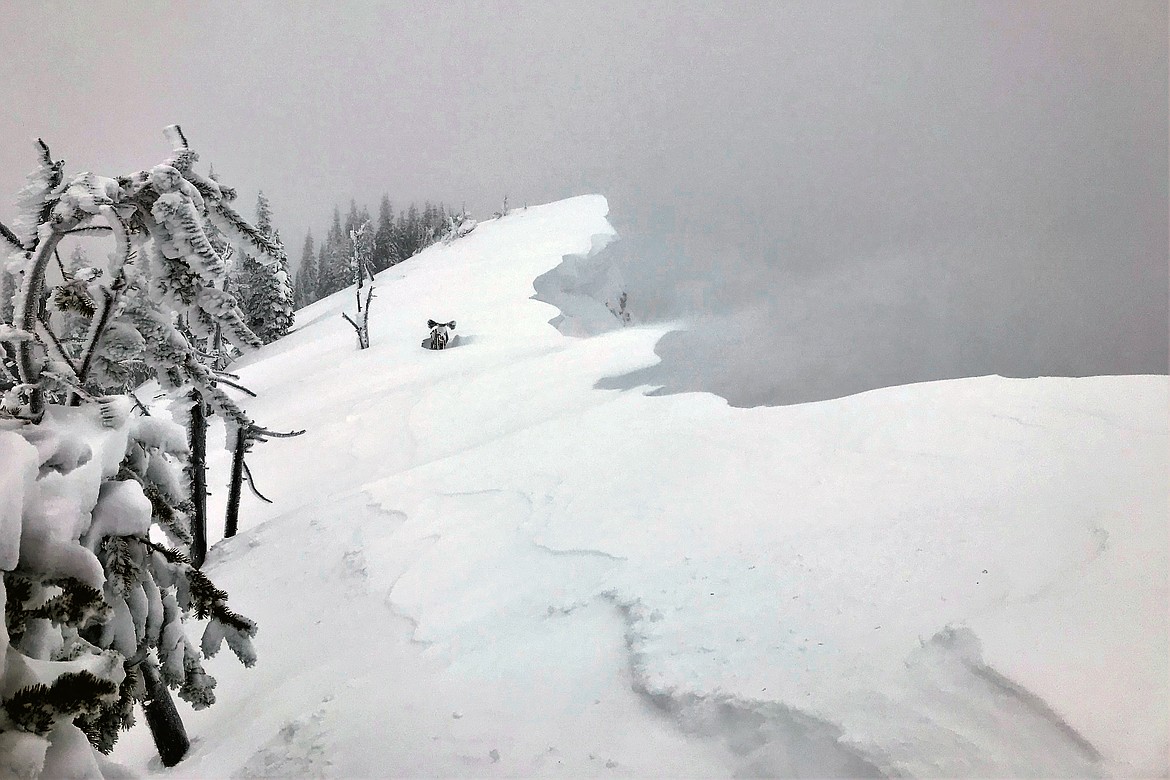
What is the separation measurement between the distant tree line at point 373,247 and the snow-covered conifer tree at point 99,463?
5913 centimetres

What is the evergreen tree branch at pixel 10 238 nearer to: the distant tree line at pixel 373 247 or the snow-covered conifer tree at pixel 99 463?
the snow-covered conifer tree at pixel 99 463

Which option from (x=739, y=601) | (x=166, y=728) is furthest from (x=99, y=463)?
(x=739, y=601)

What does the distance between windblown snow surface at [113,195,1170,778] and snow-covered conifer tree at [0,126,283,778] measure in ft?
4.63

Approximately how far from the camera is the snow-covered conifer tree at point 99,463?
2195mm

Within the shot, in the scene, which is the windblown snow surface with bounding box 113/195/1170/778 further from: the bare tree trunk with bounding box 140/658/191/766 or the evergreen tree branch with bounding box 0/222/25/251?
the evergreen tree branch with bounding box 0/222/25/251

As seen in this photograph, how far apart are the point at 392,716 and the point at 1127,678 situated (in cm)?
443

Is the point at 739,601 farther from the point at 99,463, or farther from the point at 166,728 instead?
the point at 166,728

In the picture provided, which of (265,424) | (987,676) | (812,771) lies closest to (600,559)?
(812,771)

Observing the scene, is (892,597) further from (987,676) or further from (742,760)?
(742,760)

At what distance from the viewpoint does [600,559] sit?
591cm

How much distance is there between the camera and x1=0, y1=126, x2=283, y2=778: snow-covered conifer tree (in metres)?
2.20

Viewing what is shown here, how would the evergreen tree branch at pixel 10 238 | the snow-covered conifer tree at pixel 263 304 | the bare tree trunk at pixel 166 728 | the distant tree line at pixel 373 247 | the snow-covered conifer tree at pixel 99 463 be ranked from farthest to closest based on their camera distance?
1. the distant tree line at pixel 373 247
2. the snow-covered conifer tree at pixel 263 304
3. the bare tree trunk at pixel 166 728
4. the evergreen tree branch at pixel 10 238
5. the snow-covered conifer tree at pixel 99 463

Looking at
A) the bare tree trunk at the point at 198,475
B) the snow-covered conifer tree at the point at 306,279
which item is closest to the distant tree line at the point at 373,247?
the snow-covered conifer tree at the point at 306,279

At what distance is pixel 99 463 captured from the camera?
2854 mm
